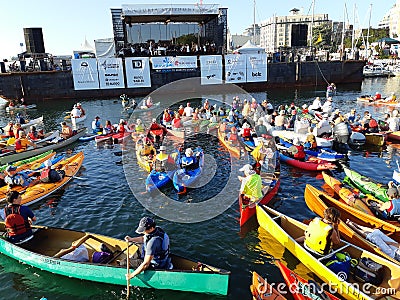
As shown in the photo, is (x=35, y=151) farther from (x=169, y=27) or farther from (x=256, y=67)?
(x=169, y=27)

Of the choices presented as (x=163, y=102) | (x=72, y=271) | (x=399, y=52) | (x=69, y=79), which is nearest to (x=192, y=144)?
(x=72, y=271)

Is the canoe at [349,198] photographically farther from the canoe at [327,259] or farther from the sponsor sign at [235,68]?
the sponsor sign at [235,68]

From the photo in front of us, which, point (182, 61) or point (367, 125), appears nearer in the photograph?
point (367, 125)

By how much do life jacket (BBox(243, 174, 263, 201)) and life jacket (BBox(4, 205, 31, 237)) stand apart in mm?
7689

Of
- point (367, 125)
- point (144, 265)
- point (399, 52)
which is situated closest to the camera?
point (144, 265)

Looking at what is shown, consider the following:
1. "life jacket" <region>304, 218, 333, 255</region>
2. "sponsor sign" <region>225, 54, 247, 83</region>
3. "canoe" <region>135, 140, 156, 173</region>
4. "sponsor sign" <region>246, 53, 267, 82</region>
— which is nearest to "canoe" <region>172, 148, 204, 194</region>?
"canoe" <region>135, 140, 156, 173</region>

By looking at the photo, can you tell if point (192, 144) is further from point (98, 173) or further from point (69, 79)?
point (69, 79)

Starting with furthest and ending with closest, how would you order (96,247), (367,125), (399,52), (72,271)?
(399,52)
(367,125)
(96,247)
(72,271)

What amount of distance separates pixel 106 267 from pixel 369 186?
1107cm

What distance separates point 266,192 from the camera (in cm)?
1280

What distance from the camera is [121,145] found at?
870 inches

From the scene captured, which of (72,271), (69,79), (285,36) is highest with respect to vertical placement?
(285,36)

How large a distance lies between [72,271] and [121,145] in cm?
1397

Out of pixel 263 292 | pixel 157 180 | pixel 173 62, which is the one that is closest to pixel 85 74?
pixel 173 62
